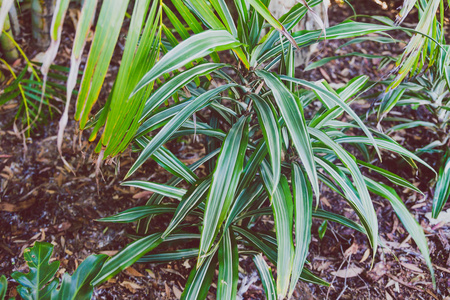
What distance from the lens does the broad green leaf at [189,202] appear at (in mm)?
929

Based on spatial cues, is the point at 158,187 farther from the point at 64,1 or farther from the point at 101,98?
→ the point at 101,98

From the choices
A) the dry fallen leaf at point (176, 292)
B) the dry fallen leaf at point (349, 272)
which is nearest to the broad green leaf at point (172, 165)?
the dry fallen leaf at point (176, 292)

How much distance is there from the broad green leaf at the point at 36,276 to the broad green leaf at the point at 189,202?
0.31 metres

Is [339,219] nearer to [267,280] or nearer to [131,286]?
[267,280]

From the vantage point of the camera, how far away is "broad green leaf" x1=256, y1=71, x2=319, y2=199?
72 centimetres

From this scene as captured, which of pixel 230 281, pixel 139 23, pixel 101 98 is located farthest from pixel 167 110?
pixel 101 98

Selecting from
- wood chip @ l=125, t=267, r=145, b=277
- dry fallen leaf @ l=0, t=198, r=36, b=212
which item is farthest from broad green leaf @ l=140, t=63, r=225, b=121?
dry fallen leaf @ l=0, t=198, r=36, b=212

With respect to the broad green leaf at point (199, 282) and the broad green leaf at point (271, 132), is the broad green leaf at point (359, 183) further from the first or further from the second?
the broad green leaf at point (199, 282)

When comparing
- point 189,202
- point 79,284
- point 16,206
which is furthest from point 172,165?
point 16,206

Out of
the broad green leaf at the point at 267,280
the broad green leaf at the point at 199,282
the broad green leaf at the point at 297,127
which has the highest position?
the broad green leaf at the point at 297,127

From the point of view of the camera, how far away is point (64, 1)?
53 cm

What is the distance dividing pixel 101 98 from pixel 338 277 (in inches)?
56.3

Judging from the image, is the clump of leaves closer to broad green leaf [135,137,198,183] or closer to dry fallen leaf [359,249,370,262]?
broad green leaf [135,137,198,183]

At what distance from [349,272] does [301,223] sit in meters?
0.66
